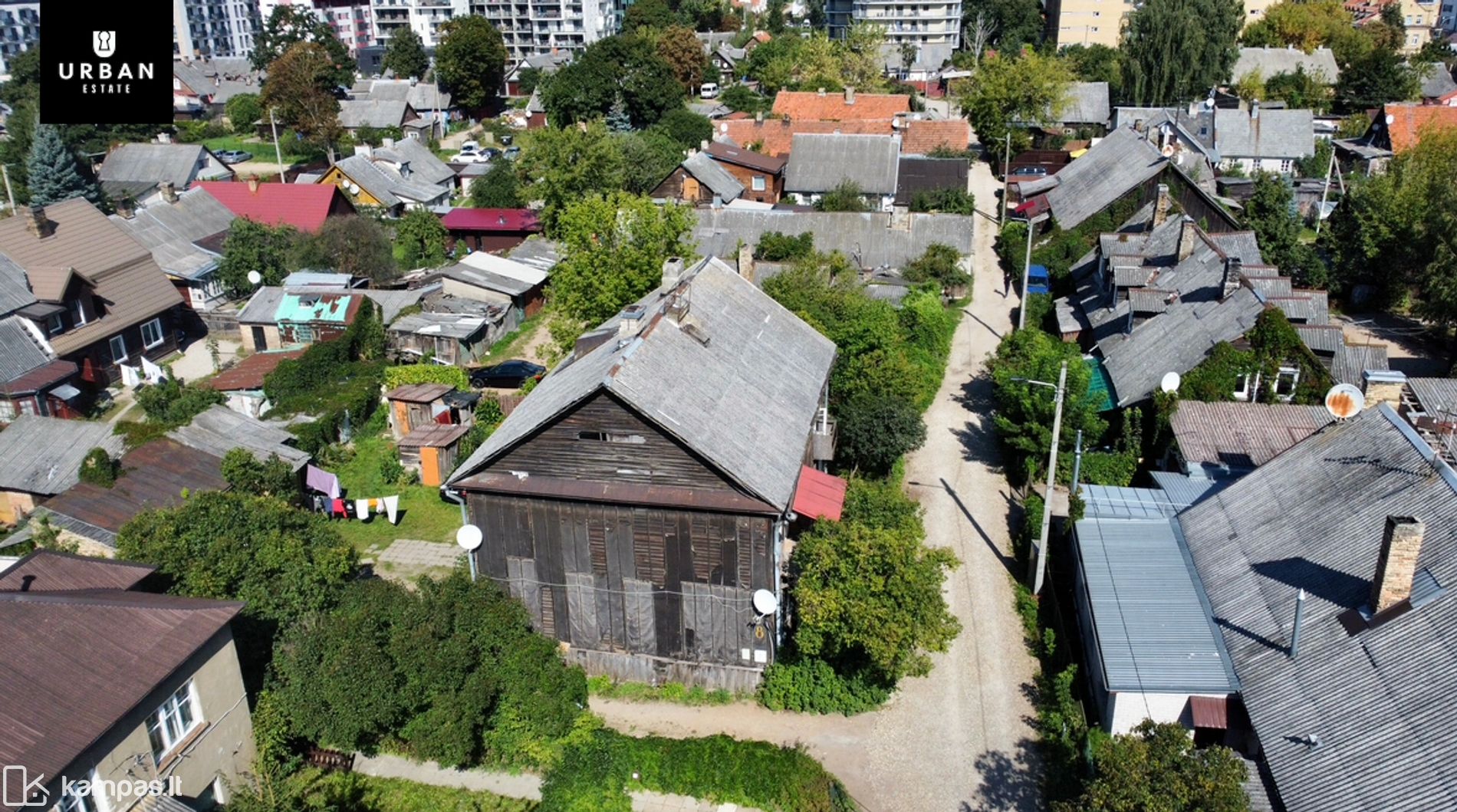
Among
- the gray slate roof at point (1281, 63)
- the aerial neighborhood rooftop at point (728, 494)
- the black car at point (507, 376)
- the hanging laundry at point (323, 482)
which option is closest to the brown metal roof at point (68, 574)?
the aerial neighborhood rooftop at point (728, 494)

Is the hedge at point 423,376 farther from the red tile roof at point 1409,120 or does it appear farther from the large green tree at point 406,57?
the large green tree at point 406,57

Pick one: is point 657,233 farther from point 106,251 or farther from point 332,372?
point 106,251

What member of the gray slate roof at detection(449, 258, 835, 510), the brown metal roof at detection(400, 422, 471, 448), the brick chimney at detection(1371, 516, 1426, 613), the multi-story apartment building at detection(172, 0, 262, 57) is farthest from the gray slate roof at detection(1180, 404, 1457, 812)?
the multi-story apartment building at detection(172, 0, 262, 57)

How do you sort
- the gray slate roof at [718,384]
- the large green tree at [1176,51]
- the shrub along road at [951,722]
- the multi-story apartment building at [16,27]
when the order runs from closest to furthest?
the shrub along road at [951,722] < the gray slate roof at [718,384] < the large green tree at [1176,51] < the multi-story apartment building at [16,27]

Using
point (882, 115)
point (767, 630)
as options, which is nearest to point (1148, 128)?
point (882, 115)

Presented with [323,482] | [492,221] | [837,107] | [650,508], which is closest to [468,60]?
[837,107]

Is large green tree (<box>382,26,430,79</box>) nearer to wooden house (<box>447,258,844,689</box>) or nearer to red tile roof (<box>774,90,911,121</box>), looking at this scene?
red tile roof (<box>774,90,911,121</box>)
